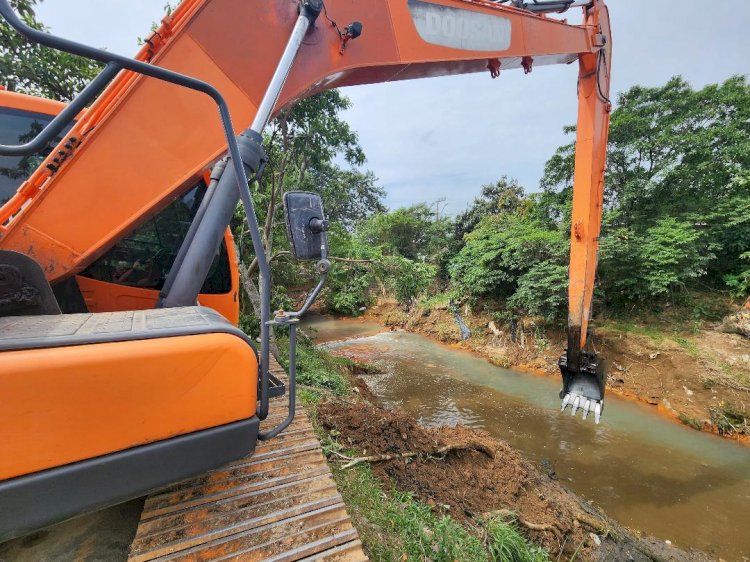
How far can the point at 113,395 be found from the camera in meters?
1.07

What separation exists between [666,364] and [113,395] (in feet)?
32.7

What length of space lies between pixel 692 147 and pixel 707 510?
31.7 feet

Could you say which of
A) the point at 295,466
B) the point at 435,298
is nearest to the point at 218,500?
the point at 295,466

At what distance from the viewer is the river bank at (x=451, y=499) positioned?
2596 mm

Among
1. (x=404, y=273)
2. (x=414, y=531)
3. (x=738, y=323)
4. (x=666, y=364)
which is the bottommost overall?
(x=414, y=531)

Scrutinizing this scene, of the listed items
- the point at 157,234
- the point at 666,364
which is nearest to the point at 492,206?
the point at 666,364

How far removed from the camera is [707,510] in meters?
4.17

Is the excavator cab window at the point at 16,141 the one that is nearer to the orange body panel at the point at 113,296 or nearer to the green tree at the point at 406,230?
the orange body panel at the point at 113,296

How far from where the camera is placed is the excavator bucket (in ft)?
12.2

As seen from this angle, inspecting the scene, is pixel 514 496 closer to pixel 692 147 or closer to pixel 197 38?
pixel 197 38

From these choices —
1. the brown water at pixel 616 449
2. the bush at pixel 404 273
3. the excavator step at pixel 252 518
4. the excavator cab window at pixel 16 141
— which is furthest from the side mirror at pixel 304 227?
the bush at pixel 404 273

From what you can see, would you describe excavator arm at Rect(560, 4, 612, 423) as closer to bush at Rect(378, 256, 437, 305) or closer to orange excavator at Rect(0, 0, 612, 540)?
orange excavator at Rect(0, 0, 612, 540)

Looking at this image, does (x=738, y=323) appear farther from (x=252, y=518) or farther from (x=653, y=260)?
(x=252, y=518)

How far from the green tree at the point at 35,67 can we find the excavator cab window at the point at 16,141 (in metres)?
4.27
